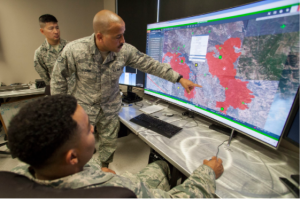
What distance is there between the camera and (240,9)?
0.93m

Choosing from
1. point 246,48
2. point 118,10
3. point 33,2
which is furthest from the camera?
point 118,10

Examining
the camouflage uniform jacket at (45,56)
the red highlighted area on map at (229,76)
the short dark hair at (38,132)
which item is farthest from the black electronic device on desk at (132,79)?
the short dark hair at (38,132)

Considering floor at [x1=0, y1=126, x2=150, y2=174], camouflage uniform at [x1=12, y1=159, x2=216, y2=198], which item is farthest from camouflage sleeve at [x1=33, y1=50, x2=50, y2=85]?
camouflage uniform at [x1=12, y1=159, x2=216, y2=198]

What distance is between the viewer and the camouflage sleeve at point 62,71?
3.96ft

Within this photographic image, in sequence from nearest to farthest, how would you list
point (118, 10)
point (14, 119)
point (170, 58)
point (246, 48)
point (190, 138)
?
point (14, 119), point (246, 48), point (190, 138), point (170, 58), point (118, 10)

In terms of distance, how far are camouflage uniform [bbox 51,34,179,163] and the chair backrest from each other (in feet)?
3.11

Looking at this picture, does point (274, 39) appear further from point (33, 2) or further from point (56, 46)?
point (33, 2)

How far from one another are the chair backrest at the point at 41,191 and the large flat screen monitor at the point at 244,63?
91cm

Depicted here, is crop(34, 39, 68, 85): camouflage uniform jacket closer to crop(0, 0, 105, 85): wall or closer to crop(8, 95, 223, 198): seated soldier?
crop(0, 0, 105, 85): wall

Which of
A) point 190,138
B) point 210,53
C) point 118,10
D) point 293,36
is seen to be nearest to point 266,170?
point 190,138

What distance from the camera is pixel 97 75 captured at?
4.22ft

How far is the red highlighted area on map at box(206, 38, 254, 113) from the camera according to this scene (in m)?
0.97

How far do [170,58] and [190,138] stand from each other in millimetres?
807

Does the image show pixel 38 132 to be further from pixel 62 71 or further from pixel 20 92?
→ pixel 20 92
